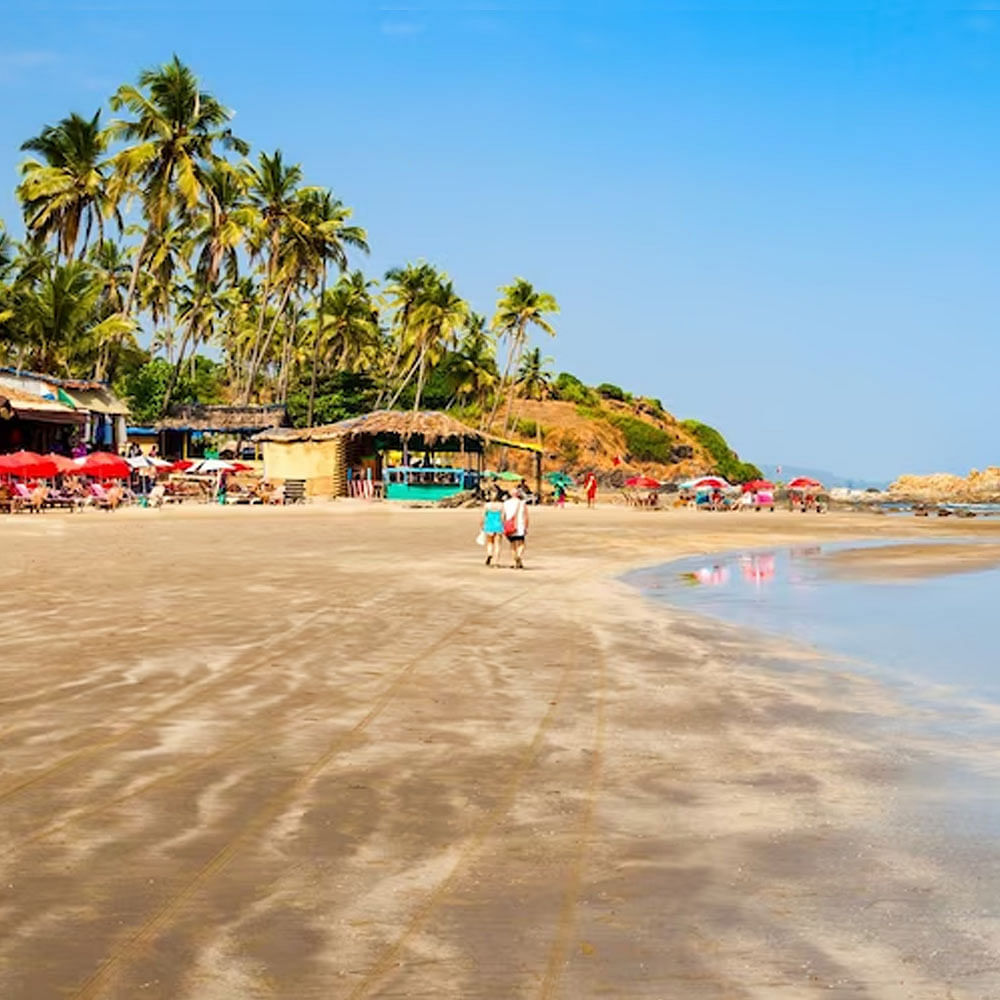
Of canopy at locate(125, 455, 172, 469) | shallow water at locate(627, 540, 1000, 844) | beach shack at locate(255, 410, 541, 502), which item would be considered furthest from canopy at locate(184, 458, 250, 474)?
shallow water at locate(627, 540, 1000, 844)

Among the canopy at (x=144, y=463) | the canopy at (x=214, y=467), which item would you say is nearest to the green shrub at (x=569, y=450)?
the canopy at (x=214, y=467)

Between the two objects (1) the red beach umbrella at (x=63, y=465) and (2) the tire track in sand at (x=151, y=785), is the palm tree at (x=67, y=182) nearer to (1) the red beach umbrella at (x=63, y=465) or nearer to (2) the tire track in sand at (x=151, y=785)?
(1) the red beach umbrella at (x=63, y=465)

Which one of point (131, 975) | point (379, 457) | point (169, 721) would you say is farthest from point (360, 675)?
point (379, 457)

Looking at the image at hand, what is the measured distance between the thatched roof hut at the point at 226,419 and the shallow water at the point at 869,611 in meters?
37.6

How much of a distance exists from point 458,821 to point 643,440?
98.0 metres

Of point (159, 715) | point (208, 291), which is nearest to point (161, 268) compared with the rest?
point (208, 291)

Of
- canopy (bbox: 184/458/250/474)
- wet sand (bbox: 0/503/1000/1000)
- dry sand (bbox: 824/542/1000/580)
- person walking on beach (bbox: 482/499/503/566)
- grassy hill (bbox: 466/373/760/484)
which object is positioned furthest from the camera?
grassy hill (bbox: 466/373/760/484)

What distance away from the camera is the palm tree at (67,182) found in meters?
54.8

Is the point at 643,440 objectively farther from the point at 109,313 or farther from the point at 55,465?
the point at 55,465

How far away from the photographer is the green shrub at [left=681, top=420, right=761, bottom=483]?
360ft

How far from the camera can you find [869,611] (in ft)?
52.8

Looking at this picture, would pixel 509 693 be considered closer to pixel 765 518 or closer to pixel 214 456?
pixel 765 518

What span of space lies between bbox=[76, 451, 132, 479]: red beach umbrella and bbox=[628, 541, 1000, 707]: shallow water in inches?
838

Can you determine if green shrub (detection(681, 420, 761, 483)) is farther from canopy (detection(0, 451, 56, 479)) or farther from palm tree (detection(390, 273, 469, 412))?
canopy (detection(0, 451, 56, 479))
